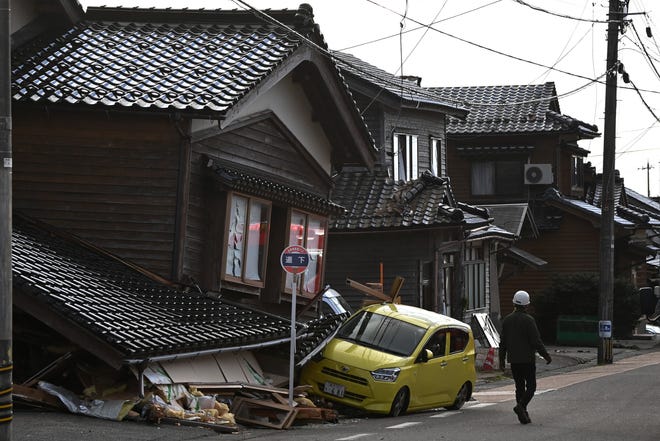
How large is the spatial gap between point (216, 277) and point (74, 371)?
16.2 ft

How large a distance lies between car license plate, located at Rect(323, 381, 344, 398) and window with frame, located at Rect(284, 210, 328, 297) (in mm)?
4247

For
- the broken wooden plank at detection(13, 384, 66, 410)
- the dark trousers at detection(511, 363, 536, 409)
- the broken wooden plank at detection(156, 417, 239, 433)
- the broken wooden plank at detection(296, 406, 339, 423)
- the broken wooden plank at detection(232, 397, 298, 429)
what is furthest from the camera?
the dark trousers at detection(511, 363, 536, 409)

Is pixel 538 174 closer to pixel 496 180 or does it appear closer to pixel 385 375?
pixel 496 180

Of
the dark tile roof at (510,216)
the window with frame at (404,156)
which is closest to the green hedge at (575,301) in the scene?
the dark tile roof at (510,216)

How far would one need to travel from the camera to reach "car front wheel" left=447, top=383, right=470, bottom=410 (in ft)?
68.6

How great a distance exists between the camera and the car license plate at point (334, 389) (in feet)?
62.3

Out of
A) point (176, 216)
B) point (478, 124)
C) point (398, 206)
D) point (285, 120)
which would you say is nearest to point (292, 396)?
point (176, 216)

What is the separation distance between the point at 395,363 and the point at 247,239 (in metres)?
3.94

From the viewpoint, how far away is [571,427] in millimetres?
16688

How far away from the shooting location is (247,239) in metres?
21.3

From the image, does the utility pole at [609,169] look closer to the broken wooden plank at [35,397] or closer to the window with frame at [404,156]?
the window with frame at [404,156]

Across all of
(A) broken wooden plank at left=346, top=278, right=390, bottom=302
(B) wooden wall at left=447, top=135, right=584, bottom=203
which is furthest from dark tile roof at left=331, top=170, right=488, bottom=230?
(B) wooden wall at left=447, top=135, right=584, bottom=203

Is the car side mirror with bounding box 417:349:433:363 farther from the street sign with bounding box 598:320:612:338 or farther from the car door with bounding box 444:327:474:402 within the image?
the street sign with bounding box 598:320:612:338

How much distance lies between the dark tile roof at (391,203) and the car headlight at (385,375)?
12362 millimetres
